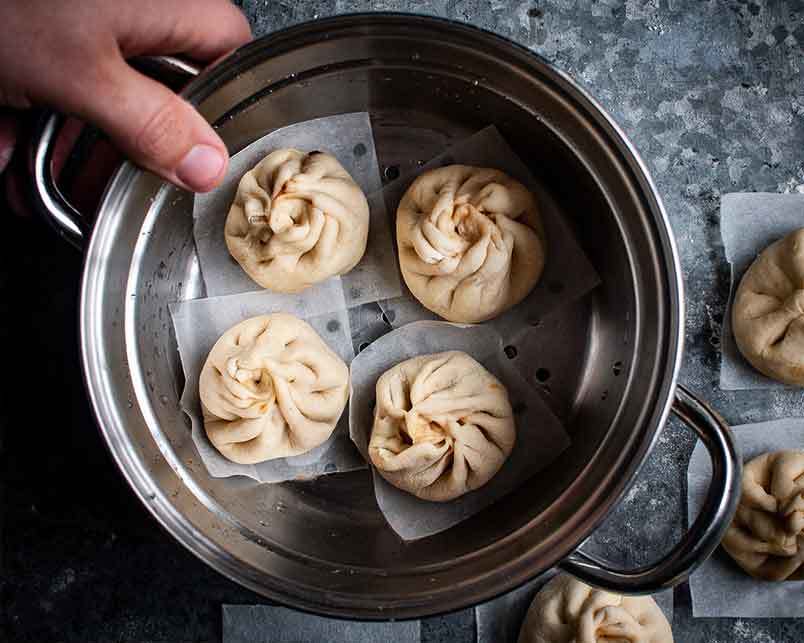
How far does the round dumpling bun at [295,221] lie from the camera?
1168 millimetres

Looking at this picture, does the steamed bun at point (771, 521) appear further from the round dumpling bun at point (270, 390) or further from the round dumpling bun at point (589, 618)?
the round dumpling bun at point (270, 390)

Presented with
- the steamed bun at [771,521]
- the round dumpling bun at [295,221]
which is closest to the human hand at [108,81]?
the round dumpling bun at [295,221]

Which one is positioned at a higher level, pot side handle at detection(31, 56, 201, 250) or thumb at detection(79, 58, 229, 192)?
thumb at detection(79, 58, 229, 192)

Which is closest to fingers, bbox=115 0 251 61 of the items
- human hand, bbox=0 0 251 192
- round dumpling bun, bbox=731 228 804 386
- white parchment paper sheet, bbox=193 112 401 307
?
human hand, bbox=0 0 251 192

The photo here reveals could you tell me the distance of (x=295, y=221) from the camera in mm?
1199

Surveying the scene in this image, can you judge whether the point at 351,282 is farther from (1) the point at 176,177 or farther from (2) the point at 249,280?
(1) the point at 176,177

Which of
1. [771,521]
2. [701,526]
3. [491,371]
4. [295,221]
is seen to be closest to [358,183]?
[295,221]

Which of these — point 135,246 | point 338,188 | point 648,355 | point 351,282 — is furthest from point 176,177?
point 648,355

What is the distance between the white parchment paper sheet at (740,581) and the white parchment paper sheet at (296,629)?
0.49 meters

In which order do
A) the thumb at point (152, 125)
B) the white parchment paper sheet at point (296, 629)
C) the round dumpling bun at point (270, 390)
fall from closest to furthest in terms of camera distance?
the thumb at point (152, 125) < the round dumpling bun at point (270, 390) < the white parchment paper sheet at point (296, 629)

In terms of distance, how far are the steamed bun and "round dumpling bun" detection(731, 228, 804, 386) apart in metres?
0.15

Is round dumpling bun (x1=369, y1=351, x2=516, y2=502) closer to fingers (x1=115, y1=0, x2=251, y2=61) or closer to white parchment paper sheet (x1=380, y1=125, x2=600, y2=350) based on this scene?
white parchment paper sheet (x1=380, y1=125, x2=600, y2=350)

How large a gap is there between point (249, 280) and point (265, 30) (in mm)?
422

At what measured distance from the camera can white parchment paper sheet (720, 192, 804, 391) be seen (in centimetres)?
131
